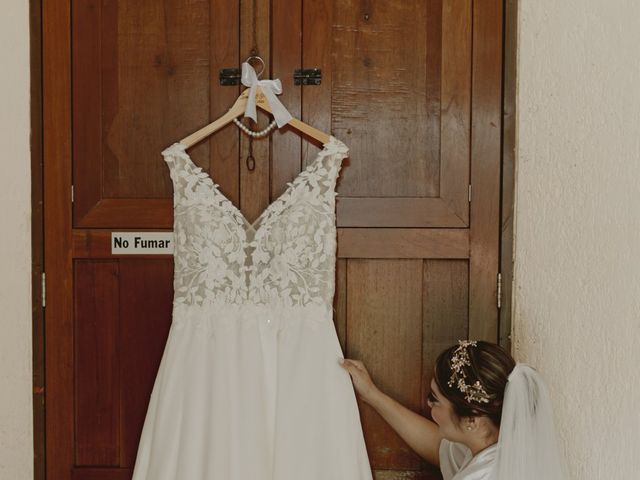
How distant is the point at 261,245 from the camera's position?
1.35 metres

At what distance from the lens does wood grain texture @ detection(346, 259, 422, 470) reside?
1412 mm

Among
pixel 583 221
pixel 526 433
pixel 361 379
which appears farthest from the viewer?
pixel 361 379

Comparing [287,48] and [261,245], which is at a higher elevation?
[287,48]

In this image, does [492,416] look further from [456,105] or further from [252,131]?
[252,131]

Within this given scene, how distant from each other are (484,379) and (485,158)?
46cm

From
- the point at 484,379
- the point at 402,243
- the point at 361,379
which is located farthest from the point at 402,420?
the point at 402,243

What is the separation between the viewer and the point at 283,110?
1364 mm

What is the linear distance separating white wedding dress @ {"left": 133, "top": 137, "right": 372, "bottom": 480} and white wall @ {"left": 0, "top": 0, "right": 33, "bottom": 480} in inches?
11.5

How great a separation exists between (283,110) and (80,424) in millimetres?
785

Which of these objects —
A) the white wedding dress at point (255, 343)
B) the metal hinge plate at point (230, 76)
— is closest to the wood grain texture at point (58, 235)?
the white wedding dress at point (255, 343)

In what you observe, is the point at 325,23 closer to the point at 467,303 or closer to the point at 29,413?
the point at 467,303

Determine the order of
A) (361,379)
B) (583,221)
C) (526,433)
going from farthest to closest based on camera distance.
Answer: (361,379) < (583,221) < (526,433)

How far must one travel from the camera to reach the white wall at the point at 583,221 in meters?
1.17

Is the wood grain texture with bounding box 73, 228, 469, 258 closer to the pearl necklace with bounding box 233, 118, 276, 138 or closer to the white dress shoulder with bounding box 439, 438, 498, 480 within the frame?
the pearl necklace with bounding box 233, 118, 276, 138
